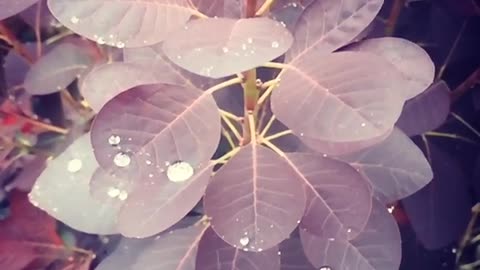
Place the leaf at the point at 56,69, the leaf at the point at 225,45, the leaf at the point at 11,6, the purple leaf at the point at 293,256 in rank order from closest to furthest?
the leaf at the point at 225,45
the leaf at the point at 11,6
the purple leaf at the point at 293,256
the leaf at the point at 56,69

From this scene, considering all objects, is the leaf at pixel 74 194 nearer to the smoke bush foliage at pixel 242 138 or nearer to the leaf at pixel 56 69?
the smoke bush foliage at pixel 242 138

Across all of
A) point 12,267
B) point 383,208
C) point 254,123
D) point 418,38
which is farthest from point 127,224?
point 418,38

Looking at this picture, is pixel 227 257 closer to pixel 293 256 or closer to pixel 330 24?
pixel 293 256

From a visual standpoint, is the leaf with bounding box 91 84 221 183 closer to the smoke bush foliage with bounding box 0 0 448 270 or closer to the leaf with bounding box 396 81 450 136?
the smoke bush foliage with bounding box 0 0 448 270

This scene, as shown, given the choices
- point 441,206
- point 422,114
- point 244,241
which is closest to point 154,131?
point 244,241

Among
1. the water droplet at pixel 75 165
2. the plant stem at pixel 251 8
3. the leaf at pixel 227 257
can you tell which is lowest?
the leaf at pixel 227 257

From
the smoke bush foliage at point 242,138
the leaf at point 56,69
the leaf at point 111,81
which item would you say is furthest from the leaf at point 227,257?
the leaf at point 56,69

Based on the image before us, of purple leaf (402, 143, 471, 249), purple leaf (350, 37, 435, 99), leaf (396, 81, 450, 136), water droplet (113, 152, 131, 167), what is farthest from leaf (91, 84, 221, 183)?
purple leaf (402, 143, 471, 249)
